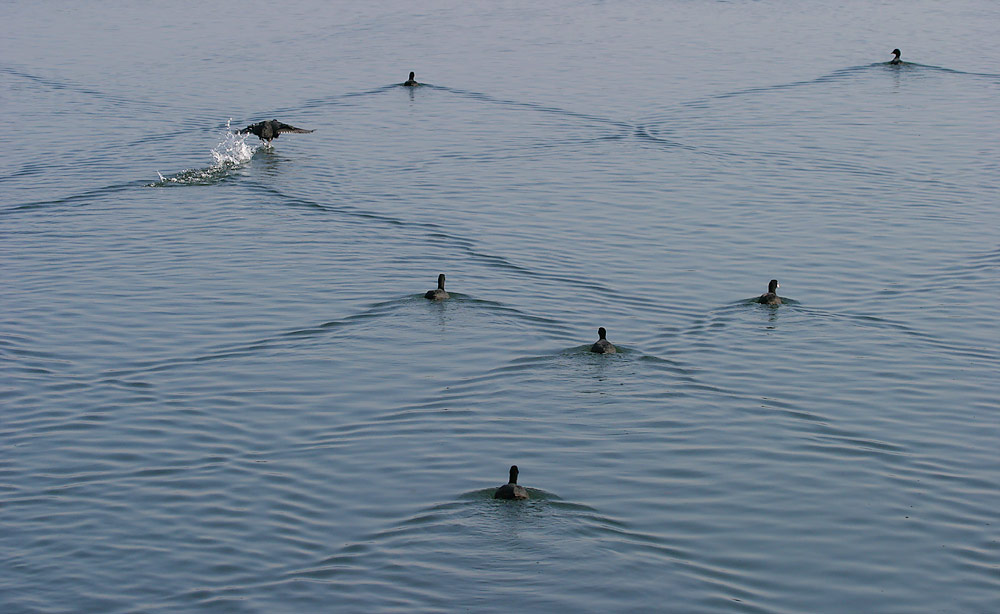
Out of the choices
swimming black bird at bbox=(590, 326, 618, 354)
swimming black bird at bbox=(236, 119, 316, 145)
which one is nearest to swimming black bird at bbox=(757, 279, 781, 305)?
swimming black bird at bbox=(590, 326, 618, 354)

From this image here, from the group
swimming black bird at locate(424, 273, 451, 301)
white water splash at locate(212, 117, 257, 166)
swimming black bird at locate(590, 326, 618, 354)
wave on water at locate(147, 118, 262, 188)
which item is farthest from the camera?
white water splash at locate(212, 117, 257, 166)

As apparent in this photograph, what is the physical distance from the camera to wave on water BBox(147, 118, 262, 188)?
1224 inches

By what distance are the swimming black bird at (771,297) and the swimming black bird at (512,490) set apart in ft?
27.5

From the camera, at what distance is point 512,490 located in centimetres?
1439

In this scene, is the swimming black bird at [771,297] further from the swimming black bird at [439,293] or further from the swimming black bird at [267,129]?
the swimming black bird at [267,129]

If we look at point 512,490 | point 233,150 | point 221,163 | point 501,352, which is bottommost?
point 512,490

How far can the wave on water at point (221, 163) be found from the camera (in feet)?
102

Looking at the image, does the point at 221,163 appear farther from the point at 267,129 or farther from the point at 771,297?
the point at 771,297

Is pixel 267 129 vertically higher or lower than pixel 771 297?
higher

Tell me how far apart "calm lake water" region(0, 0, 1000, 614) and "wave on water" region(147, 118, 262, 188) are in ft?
0.41

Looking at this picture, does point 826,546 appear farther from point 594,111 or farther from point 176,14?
point 176,14

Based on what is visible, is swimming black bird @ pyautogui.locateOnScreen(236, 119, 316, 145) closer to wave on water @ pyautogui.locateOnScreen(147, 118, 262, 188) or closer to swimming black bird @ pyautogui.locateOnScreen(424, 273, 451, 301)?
wave on water @ pyautogui.locateOnScreen(147, 118, 262, 188)

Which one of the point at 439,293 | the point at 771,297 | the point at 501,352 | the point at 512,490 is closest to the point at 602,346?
the point at 501,352

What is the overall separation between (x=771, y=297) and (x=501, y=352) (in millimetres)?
5168
